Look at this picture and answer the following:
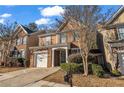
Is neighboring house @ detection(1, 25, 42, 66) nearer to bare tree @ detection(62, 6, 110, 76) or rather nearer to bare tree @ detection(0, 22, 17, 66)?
bare tree @ detection(0, 22, 17, 66)

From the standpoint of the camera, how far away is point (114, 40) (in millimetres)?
22266

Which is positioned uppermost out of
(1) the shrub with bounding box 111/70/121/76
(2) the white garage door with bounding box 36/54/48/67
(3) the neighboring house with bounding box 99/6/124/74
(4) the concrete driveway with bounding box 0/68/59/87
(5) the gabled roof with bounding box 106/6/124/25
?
(5) the gabled roof with bounding box 106/6/124/25

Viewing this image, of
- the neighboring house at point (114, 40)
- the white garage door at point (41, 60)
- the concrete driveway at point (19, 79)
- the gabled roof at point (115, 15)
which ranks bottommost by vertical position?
the concrete driveway at point (19, 79)

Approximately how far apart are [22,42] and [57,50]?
914cm

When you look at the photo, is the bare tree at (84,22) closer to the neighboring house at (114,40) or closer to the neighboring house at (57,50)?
the neighboring house at (114,40)


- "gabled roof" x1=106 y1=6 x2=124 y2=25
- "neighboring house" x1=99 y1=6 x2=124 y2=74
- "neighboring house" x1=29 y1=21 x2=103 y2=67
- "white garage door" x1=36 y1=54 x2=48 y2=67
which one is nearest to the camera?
"neighboring house" x1=99 y1=6 x2=124 y2=74

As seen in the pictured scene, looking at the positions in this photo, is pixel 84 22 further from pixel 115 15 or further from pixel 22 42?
pixel 22 42

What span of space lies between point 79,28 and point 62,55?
855 cm

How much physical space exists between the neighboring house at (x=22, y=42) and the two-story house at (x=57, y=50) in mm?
3679

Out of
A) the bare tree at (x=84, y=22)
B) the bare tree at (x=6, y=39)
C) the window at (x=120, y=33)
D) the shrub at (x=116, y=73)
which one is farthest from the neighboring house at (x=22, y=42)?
the shrub at (x=116, y=73)

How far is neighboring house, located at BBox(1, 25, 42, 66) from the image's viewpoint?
33.8 meters

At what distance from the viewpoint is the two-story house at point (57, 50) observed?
27.0m

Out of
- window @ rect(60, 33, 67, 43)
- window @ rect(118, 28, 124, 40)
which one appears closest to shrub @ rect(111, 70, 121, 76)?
window @ rect(118, 28, 124, 40)

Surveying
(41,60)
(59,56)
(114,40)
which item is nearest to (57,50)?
(59,56)
